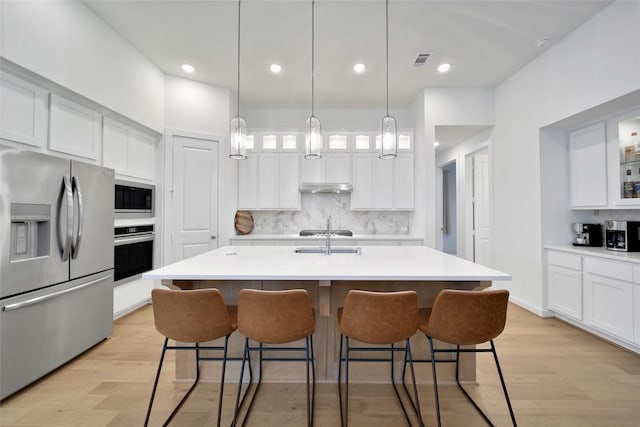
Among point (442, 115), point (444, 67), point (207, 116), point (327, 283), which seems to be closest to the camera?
point (327, 283)

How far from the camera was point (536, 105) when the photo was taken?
3.46m

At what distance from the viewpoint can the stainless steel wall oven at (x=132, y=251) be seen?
3.14m

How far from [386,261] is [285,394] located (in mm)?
1144

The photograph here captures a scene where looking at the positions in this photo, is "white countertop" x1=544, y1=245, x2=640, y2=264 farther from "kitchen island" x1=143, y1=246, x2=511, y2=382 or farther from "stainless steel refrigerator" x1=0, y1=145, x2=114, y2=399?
"stainless steel refrigerator" x1=0, y1=145, x2=114, y2=399

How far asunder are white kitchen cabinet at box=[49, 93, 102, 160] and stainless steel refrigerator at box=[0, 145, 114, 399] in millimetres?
345

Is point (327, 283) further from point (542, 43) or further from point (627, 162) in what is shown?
point (542, 43)

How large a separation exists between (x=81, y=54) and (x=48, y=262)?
6.13 feet

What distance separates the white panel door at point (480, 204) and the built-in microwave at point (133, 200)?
5124mm

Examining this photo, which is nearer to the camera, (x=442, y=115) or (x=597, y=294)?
(x=597, y=294)

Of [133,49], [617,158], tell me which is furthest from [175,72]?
[617,158]

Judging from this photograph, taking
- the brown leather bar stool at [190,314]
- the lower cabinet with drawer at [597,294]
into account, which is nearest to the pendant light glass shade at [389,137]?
the brown leather bar stool at [190,314]

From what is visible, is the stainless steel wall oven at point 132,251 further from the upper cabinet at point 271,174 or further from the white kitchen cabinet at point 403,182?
the white kitchen cabinet at point 403,182

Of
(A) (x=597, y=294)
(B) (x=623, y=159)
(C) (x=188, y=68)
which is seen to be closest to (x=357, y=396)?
(A) (x=597, y=294)

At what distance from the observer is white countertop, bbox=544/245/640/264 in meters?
2.50
